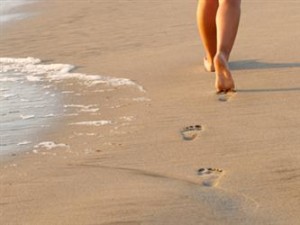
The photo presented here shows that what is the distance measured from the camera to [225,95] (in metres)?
4.71

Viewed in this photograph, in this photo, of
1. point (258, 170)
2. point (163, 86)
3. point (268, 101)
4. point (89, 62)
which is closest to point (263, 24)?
point (89, 62)

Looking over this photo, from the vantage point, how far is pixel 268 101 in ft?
14.8

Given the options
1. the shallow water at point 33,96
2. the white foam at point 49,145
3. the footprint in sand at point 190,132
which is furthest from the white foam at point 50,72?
the white foam at point 49,145

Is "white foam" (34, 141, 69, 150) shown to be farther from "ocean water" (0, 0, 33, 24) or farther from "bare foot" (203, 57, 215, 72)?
"ocean water" (0, 0, 33, 24)

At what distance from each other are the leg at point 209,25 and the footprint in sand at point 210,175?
6.27 feet

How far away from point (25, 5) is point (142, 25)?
121 inches

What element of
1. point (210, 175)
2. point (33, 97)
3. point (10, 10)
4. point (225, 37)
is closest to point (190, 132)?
point (210, 175)

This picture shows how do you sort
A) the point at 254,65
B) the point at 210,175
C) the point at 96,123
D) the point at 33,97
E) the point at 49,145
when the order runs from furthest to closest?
the point at 254,65 → the point at 33,97 → the point at 96,123 → the point at 49,145 → the point at 210,175

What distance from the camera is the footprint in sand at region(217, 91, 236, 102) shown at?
183 inches

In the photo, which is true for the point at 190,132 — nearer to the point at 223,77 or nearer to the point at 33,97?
the point at 223,77

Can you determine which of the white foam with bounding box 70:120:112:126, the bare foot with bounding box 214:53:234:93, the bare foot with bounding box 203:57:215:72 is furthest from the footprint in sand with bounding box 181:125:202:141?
the bare foot with bounding box 203:57:215:72

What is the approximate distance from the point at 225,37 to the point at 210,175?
5.24 feet

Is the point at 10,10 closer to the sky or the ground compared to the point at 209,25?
closer to the ground

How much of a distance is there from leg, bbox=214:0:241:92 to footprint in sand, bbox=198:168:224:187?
4.10ft
